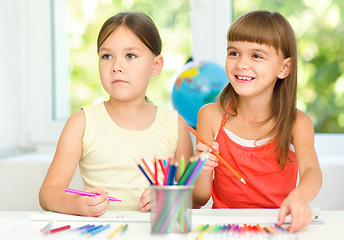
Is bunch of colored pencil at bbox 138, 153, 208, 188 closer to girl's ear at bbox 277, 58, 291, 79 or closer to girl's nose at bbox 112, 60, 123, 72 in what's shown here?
girl's nose at bbox 112, 60, 123, 72

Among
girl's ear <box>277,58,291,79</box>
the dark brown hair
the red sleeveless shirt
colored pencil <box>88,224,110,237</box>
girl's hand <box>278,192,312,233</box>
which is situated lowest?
the red sleeveless shirt

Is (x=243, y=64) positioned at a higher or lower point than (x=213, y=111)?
higher

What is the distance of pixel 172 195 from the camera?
75 centimetres

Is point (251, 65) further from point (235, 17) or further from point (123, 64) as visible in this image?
point (235, 17)

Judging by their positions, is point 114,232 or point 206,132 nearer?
point 114,232

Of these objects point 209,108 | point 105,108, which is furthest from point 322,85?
point 105,108

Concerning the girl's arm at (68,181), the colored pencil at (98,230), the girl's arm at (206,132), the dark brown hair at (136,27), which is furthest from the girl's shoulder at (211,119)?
the colored pencil at (98,230)

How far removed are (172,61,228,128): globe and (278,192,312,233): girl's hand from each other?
88 cm

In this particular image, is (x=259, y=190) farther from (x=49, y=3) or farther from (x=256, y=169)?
(x=49, y=3)

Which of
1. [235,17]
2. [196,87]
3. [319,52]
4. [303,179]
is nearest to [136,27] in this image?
[196,87]

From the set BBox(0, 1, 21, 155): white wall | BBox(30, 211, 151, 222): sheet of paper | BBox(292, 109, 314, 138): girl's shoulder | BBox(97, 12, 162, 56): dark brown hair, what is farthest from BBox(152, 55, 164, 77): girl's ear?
BBox(0, 1, 21, 155): white wall

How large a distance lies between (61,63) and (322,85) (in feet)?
3.93

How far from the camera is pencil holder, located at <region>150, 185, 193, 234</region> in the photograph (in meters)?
0.75

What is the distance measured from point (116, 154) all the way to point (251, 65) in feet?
1.45
